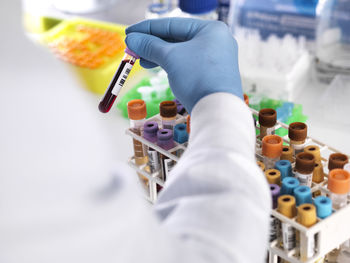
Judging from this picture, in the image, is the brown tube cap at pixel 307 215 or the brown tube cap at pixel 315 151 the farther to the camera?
the brown tube cap at pixel 315 151

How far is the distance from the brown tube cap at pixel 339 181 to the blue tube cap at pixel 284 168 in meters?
0.05

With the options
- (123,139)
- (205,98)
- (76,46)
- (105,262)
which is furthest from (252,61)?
(105,262)

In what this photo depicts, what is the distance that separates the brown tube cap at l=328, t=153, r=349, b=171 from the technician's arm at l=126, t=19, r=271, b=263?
0.15 m

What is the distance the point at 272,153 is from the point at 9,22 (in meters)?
0.47

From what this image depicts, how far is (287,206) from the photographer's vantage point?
58cm

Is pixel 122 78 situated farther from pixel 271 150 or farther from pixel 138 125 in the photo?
pixel 271 150

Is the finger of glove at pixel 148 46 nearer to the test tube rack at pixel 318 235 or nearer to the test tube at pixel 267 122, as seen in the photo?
the test tube at pixel 267 122

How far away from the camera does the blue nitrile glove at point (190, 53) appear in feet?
2.08

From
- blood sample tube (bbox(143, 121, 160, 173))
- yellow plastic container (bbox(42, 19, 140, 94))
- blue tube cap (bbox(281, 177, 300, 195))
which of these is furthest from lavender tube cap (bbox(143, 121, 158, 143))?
yellow plastic container (bbox(42, 19, 140, 94))

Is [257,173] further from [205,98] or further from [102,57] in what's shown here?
[102,57]

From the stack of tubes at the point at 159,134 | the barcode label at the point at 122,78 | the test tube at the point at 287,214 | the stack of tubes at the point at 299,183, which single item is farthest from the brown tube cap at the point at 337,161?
the barcode label at the point at 122,78

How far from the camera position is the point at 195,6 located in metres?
1.23

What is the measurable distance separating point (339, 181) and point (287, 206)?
75 mm

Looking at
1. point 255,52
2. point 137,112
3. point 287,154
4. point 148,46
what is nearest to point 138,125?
point 137,112
